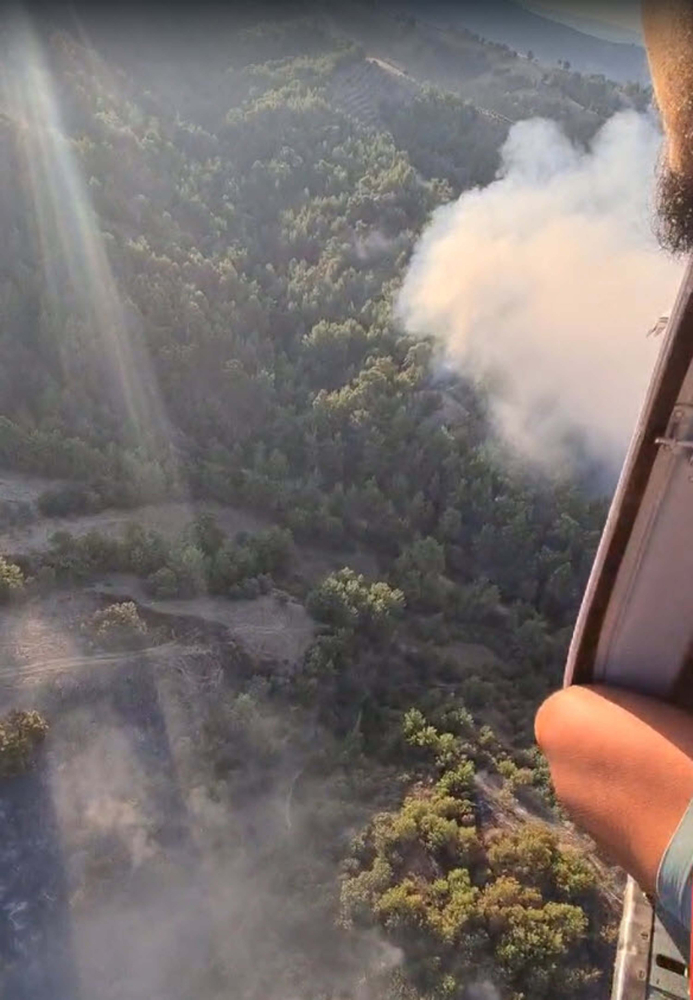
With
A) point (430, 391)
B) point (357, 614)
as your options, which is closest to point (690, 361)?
point (357, 614)

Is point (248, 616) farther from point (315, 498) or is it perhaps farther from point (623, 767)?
point (623, 767)

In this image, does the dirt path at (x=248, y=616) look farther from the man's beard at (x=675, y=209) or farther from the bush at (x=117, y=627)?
the man's beard at (x=675, y=209)

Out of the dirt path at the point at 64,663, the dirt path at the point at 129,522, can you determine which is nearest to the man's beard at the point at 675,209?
the dirt path at the point at 64,663

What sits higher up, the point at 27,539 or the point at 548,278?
the point at 548,278

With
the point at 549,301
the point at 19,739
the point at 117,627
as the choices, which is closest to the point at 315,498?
the point at 117,627

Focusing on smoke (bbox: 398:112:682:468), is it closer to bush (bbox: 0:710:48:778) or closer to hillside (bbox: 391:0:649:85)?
bush (bbox: 0:710:48:778)

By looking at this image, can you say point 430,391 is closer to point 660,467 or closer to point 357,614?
point 357,614

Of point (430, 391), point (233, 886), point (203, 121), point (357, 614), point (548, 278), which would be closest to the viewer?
point (233, 886)
